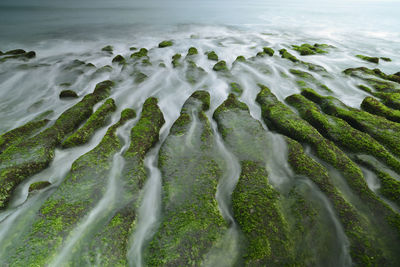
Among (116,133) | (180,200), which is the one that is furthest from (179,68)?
(180,200)

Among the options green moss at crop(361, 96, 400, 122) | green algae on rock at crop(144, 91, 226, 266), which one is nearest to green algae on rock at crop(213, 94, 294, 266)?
green algae on rock at crop(144, 91, 226, 266)

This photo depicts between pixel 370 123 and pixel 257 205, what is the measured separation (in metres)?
4.00

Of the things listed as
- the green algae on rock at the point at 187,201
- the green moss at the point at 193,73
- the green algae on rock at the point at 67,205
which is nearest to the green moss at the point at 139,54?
the green moss at the point at 193,73

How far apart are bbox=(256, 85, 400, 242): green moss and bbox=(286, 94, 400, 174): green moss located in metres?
0.31

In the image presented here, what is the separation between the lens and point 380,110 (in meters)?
6.01

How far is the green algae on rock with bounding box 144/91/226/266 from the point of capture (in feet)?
9.23

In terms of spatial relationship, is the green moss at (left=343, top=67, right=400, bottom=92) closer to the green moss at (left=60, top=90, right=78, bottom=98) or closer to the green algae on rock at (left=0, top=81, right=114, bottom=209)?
the green algae on rock at (left=0, top=81, right=114, bottom=209)

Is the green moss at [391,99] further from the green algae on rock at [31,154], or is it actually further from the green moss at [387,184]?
the green algae on rock at [31,154]

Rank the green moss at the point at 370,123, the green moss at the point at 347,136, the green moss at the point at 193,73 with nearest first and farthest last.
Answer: the green moss at the point at 347,136 → the green moss at the point at 370,123 → the green moss at the point at 193,73

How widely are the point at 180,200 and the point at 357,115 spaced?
16.7 ft

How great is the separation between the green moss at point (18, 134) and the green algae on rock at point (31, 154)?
1.42 feet

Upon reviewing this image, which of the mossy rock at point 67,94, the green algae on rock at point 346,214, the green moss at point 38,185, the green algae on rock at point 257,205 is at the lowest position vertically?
the mossy rock at point 67,94

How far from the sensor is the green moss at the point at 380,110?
5.70 metres

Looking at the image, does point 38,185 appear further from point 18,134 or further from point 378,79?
point 378,79
